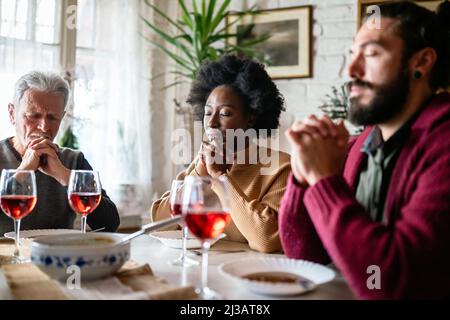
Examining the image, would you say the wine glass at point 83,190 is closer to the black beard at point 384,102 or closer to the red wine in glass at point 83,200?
the red wine in glass at point 83,200

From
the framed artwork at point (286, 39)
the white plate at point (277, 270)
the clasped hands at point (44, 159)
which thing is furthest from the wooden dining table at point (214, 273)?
the framed artwork at point (286, 39)

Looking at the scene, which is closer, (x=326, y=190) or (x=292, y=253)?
(x=326, y=190)

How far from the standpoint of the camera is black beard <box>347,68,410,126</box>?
1104 millimetres

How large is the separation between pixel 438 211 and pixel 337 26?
2.38 meters

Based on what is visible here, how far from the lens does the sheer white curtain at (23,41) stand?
2.70 metres

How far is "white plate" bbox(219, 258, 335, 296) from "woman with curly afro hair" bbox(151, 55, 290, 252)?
1.12ft

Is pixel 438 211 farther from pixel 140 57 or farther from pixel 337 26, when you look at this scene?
pixel 140 57

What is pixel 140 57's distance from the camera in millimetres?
3439

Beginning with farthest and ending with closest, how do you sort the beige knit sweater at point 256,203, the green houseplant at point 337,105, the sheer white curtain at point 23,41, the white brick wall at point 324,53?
1. the white brick wall at point 324,53
2. the green houseplant at point 337,105
3. the sheer white curtain at point 23,41
4. the beige knit sweater at point 256,203

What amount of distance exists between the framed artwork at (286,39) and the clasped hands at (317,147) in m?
2.13

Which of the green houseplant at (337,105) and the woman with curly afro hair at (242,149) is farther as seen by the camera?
the green houseplant at (337,105)

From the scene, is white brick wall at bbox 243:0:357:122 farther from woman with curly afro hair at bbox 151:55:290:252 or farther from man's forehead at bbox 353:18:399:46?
man's forehead at bbox 353:18:399:46
